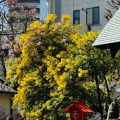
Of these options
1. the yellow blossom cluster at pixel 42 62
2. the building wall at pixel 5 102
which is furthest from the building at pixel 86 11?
the yellow blossom cluster at pixel 42 62

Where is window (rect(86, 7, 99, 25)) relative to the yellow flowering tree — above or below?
above

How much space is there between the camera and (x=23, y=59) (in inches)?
814

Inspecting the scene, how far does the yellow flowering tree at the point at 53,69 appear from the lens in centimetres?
1762

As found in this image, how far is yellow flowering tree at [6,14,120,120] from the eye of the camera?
1762cm

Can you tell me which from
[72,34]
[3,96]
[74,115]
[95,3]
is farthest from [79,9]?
[74,115]

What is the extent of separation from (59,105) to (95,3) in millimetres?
19184

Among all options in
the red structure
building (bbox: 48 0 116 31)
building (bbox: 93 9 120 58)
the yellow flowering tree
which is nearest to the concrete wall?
building (bbox: 48 0 116 31)

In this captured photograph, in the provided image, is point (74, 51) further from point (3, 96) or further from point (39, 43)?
point (3, 96)

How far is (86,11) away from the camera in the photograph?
36531 mm

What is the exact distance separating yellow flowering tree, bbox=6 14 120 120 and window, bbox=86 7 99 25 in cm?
→ 1509

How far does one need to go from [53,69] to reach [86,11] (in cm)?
1860

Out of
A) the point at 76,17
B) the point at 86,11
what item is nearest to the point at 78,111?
the point at 86,11

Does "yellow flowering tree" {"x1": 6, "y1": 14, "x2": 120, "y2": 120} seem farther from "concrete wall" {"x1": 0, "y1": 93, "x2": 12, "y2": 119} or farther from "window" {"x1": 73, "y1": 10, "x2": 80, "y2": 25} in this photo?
"window" {"x1": 73, "y1": 10, "x2": 80, "y2": 25}

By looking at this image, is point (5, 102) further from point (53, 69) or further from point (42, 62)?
point (53, 69)
